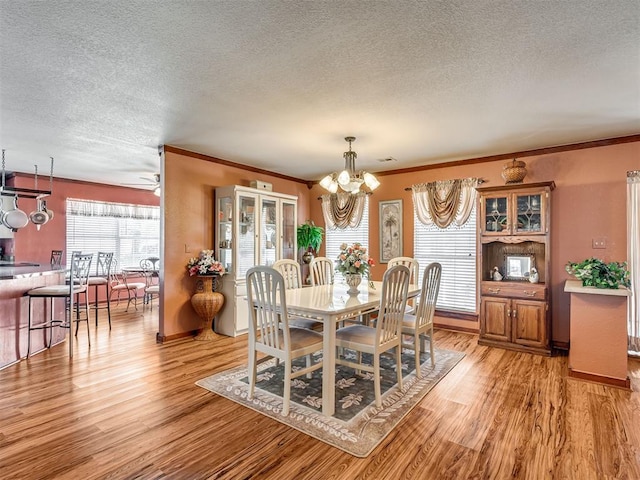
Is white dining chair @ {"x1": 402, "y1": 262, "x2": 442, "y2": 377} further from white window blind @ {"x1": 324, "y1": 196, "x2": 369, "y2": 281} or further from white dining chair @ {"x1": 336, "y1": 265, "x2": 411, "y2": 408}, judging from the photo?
white window blind @ {"x1": 324, "y1": 196, "x2": 369, "y2": 281}

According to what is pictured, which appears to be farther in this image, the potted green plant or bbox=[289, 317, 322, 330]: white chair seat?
the potted green plant

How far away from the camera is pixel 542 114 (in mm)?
3262

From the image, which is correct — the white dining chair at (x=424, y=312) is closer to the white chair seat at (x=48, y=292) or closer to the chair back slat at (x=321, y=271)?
the chair back slat at (x=321, y=271)

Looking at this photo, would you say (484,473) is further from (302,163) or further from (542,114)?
(302,163)

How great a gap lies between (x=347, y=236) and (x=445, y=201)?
1871mm

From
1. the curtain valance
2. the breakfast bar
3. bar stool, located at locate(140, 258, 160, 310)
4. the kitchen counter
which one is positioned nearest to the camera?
the kitchen counter

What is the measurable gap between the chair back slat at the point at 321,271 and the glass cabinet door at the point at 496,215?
2.10 metres

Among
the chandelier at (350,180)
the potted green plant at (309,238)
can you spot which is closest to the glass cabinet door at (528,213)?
the chandelier at (350,180)

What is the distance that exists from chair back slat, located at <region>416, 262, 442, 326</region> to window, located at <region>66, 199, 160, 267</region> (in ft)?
21.6

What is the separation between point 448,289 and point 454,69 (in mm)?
3507

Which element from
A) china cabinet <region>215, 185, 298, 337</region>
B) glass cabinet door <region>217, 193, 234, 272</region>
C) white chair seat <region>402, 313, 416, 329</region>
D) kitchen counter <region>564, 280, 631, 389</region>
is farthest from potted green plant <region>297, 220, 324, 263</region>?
kitchen counter <region>564, 280, 631, 389</region>

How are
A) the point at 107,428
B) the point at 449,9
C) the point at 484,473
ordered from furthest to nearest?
the point at 107,428, the point at 484,473, the point at 449,9

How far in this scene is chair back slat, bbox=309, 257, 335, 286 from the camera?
439 centimetres

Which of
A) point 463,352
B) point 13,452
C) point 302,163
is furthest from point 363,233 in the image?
point 13,452
